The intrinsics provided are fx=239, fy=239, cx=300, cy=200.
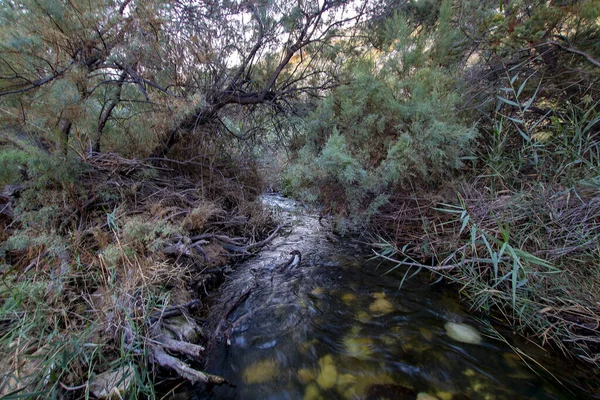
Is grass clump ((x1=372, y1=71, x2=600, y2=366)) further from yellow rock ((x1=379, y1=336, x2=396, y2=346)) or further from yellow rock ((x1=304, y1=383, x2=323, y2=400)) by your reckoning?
yellow rock ((x1=304, y1=383, x2=323, y2=400))

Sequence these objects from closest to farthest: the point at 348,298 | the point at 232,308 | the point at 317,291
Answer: the point at 232,308 < the point at 348,298 < the point at 317,291

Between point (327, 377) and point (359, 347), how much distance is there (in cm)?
38

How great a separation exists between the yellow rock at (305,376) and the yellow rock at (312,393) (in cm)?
4

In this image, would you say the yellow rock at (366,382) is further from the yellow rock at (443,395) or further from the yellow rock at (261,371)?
the yellow rock at (261,371)

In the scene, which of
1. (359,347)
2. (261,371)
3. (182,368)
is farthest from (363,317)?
(182,368)

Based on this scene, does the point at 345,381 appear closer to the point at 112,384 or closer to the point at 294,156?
the point at 112,384

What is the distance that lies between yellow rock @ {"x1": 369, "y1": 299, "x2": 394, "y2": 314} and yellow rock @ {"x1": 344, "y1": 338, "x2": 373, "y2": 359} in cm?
38

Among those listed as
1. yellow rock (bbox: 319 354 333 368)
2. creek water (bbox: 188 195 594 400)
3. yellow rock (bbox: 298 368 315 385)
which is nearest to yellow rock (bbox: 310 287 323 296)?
creek water (bbox: 188 195 594 400)

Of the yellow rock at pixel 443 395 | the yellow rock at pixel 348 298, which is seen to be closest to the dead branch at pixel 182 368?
the yellow rock at pixel 348 298

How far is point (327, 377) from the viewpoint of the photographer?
69.0 inches

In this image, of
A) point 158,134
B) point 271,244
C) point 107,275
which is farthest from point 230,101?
point 107,275

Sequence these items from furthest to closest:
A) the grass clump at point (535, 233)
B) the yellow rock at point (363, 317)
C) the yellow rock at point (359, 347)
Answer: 1. the yellow rock at point (363, 317)
2. the yellow rock at point (359, 347)
3. the grass clump at point (535, 233)

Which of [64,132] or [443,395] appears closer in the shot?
[443,395]

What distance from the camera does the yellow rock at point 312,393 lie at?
1.62 meters
